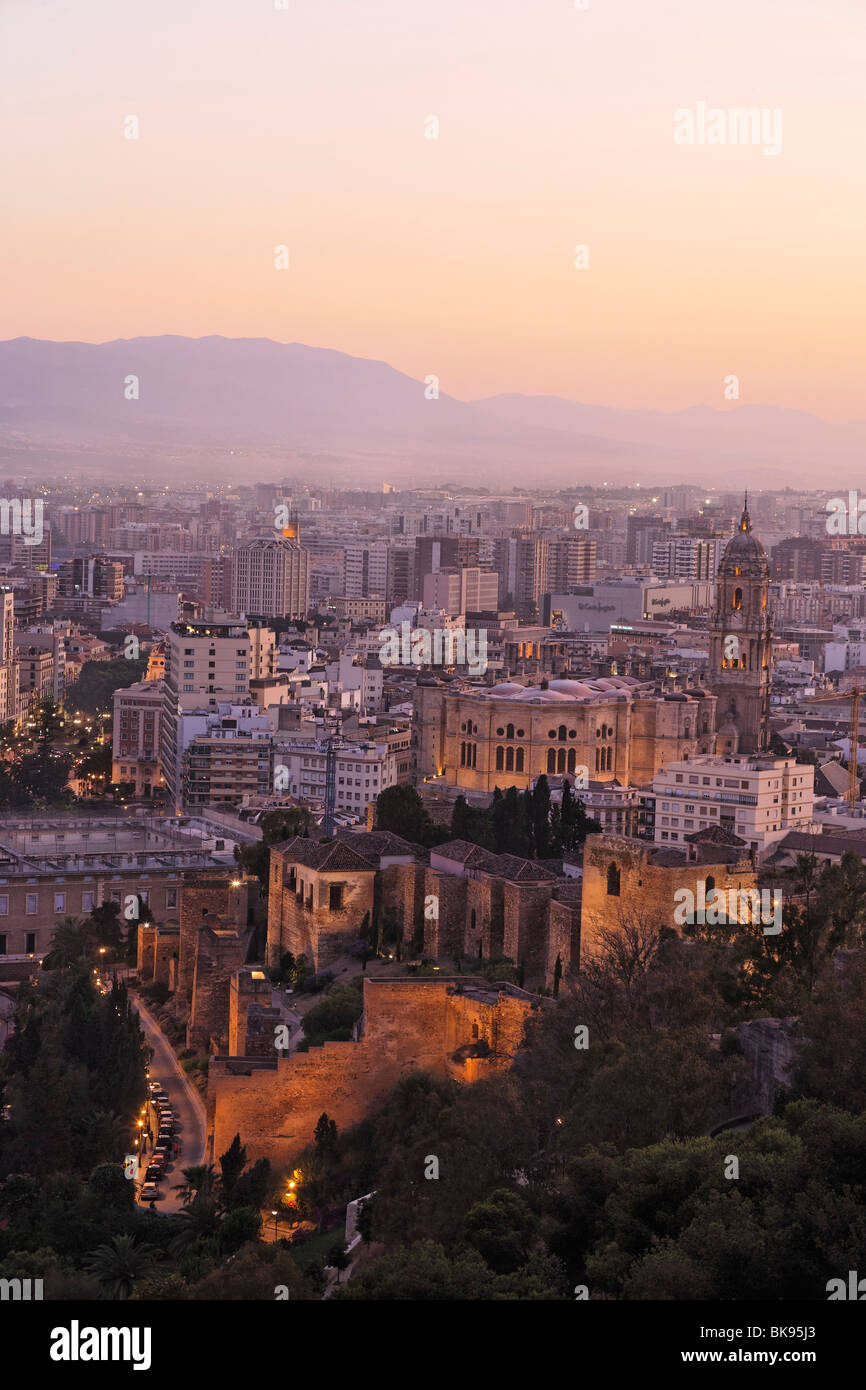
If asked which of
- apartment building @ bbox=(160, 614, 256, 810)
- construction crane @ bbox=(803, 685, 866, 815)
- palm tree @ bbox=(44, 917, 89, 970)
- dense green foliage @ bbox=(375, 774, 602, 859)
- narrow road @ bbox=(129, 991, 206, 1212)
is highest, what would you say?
apartment building @ bbox=(160, 614, 256, 810)

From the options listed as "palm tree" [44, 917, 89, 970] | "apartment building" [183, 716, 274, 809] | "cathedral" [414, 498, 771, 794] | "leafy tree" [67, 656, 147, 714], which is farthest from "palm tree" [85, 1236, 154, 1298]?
"leafy tree" [67, 656, 147, 714]

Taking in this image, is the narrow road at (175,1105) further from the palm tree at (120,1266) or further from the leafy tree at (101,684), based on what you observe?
the leafy tree at (101,684)

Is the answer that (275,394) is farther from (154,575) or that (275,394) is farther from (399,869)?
(399,869)

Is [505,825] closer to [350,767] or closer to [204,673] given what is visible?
[350,767]

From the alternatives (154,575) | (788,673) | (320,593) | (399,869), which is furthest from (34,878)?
(154,575)

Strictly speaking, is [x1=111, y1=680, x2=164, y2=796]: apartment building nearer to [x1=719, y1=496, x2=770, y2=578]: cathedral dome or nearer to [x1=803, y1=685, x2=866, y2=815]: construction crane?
[x1=719, y1=496, x2=770, y2=578]: cathedral dome

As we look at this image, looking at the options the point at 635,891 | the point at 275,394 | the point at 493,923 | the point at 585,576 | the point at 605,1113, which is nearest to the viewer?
the point at 605,1113

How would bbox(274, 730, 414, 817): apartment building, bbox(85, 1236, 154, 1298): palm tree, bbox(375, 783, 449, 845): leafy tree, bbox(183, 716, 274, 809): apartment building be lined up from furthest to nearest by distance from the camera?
bbox(183, 716, 274, 809): apartment building < bbox(274, 730, 414, 817): apartment building < bbox(375, 783, 449, 845): leafy tree < bbox(85, 1236, 154, 1298): palm tree
